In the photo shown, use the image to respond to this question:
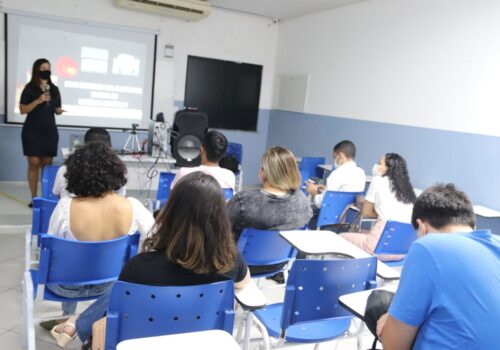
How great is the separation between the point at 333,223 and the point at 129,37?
4308 mm

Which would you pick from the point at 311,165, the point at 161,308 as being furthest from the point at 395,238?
the point at 311,165

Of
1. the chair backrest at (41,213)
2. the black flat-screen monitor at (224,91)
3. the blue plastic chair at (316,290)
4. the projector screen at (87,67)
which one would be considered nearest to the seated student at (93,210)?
the chair backrest at (41,213)

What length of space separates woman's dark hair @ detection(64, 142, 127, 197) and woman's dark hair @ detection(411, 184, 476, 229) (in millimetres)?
1394

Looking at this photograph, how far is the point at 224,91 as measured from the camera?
7.10 meters

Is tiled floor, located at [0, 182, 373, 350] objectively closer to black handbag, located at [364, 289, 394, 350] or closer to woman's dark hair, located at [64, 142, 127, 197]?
woman's dark hair, located at [64, 142, 127, 197]

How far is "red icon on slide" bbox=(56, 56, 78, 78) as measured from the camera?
230 inches

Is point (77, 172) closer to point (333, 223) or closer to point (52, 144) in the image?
point (333, 223)

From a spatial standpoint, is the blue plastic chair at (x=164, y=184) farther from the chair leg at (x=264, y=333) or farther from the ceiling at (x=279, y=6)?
the ceiling at (x=279, y=6)

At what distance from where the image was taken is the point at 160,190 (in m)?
3.55

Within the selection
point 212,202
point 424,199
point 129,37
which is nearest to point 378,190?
point 424,199

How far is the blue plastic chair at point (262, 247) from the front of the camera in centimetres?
231

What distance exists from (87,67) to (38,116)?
1.74 metres

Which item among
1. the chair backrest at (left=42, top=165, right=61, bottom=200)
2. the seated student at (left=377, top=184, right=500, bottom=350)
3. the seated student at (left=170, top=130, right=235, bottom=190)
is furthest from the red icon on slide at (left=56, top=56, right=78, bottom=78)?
the seated student at (left=377, top=184, right=500, bottom=350)

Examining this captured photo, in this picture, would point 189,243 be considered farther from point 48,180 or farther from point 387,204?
point 48,180
